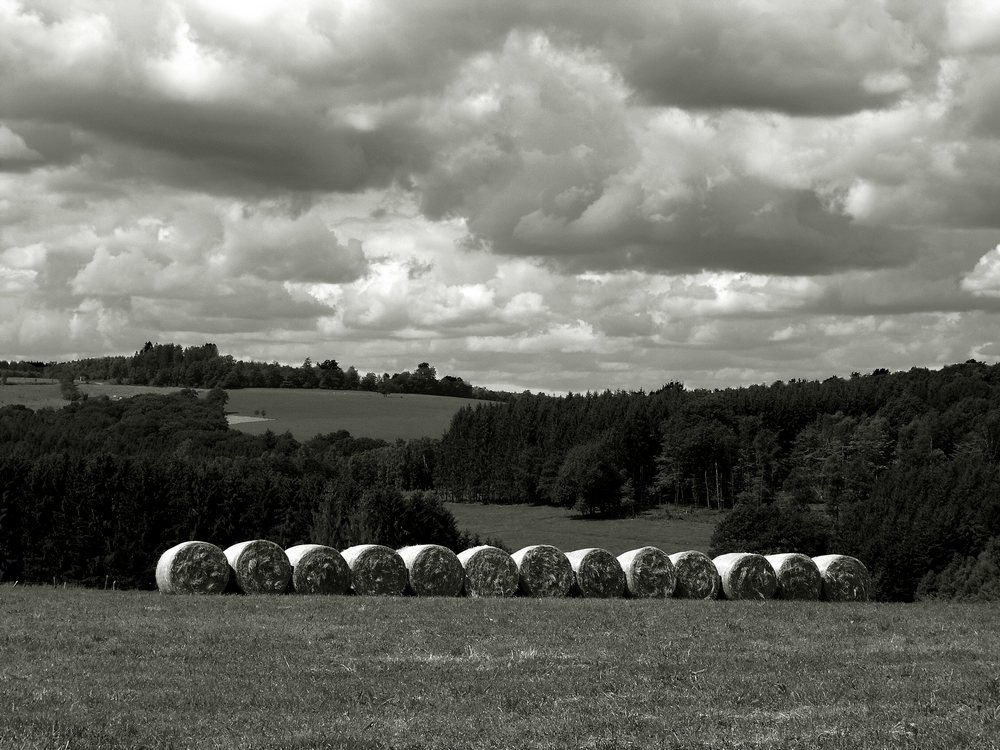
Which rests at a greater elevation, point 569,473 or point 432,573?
point 432,573

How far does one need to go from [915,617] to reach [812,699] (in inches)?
426

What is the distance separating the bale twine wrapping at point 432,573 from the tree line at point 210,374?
448 ft

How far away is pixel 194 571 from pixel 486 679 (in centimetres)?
1608

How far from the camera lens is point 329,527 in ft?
161

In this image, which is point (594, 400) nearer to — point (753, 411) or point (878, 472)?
point (753, 411)

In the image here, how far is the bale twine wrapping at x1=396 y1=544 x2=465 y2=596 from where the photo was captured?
2978 centimetres

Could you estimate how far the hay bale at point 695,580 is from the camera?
31219 mm

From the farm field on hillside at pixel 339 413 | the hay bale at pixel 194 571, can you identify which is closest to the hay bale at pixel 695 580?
the hay bale at pixel 194 571

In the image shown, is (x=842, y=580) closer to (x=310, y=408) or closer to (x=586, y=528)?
(x=586, y=528)

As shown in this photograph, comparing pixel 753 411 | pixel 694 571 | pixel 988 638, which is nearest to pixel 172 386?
pixel 753 411

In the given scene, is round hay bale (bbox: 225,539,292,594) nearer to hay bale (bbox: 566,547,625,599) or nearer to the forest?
hay bale (bbox: 566,547,625,599)

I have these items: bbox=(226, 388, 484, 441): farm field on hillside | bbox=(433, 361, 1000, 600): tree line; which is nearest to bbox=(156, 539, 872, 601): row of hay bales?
bbox=(433, 361, 1000, 600): tree line

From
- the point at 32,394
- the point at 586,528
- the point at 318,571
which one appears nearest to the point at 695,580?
the point at 318,571

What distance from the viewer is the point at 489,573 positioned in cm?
3019
